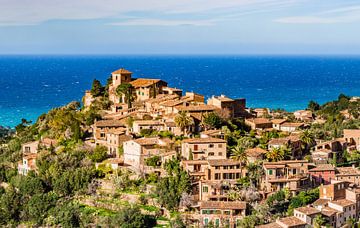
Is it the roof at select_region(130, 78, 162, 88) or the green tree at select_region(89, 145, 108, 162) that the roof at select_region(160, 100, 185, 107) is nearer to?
the roof at select_region(130, 78, 162, 88)

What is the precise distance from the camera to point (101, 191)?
4947 cm

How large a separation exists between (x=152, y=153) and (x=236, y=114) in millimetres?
14509

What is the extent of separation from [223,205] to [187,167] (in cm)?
558

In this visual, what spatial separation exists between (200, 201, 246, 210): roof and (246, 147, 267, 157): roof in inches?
254

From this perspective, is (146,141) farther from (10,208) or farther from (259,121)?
(259,121)

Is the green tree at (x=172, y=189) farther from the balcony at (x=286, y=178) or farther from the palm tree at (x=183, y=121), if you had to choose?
the palm tree at (x=183, y=121)

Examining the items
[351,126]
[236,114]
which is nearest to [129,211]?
[236,114]

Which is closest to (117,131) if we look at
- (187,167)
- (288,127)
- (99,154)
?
(99,154)

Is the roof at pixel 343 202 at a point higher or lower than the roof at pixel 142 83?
lower

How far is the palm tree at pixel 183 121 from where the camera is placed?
5462 cm

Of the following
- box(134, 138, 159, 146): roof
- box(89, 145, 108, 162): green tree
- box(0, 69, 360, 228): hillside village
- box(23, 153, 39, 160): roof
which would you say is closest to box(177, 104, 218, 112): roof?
box(0, 69, 360, 228): hillside village

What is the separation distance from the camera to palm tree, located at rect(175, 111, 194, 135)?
54.6 m

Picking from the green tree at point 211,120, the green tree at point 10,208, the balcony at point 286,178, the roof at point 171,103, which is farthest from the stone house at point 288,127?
the green tree at point 10,208

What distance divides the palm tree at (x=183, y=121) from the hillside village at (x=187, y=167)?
0.38ft
